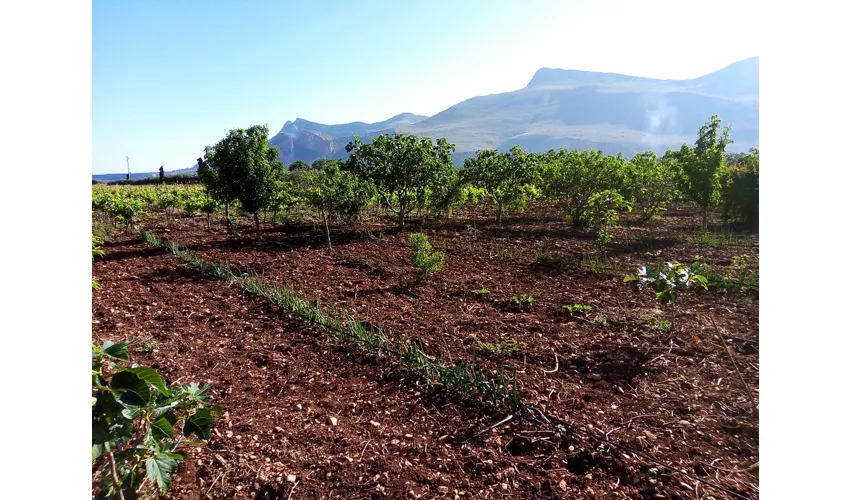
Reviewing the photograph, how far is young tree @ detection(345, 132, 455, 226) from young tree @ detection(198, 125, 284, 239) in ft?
9.62

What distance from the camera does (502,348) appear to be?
4.33 meters

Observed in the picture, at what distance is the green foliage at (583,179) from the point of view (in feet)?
41.5

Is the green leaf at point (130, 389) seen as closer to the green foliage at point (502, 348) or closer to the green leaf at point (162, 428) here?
the green leaf at point (162, 428)

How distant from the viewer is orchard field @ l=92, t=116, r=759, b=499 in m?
2.52

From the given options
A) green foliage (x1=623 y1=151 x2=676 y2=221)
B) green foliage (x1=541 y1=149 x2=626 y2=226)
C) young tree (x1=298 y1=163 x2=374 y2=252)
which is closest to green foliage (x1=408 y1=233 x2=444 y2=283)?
young tree (x1=298 y1=163 x2=374 y2=252)

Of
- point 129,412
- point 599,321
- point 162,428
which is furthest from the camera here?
point 599,321

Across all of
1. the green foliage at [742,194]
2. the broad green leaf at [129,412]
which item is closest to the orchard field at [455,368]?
the broad green leaf at [129,412]

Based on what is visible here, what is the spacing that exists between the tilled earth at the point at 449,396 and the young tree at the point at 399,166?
219 inches

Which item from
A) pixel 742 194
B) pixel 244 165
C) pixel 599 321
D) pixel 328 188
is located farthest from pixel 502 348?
pixel 742 194

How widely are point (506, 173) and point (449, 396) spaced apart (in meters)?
12.2

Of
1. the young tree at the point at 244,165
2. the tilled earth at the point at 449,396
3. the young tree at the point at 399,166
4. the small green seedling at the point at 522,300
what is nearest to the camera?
the tilled earth at the point at 449,396

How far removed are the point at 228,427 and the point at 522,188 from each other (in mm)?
13125

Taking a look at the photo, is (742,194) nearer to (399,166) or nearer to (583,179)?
(583,179)
